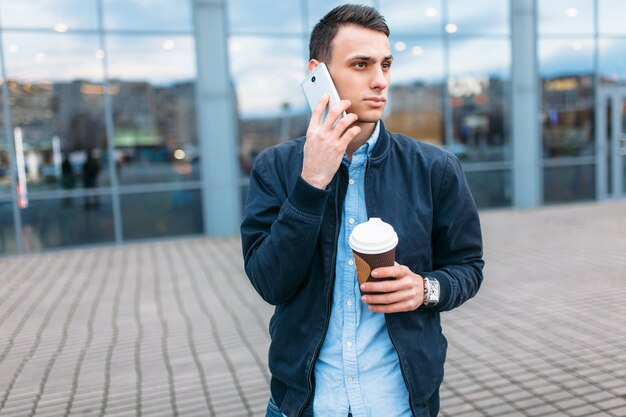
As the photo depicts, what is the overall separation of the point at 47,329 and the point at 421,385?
5.45 m

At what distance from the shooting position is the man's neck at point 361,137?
1.64 m

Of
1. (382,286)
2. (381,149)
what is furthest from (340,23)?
(382,286)

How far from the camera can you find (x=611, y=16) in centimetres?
1319

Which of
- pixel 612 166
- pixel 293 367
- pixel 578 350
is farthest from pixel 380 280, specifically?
pixel 612 166

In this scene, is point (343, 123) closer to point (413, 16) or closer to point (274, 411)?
point (274, 411)

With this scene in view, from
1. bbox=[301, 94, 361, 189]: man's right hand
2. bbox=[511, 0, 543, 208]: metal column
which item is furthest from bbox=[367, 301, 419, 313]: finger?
bbox=[511, 0, 543, 208]: metal column

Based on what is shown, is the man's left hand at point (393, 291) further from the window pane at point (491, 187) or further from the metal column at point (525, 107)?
the metal column at point (525, 107)

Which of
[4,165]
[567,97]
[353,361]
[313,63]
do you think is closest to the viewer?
[353,361]

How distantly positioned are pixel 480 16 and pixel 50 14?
29.6ft

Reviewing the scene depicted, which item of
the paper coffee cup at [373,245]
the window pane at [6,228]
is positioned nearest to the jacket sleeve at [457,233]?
the paper coffee cup at [373,245]

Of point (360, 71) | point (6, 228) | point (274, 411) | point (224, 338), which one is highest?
point (360, 71)

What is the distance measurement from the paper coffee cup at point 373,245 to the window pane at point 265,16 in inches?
412

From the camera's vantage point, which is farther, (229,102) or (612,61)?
(612,61)

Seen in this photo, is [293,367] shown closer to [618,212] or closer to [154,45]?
[154,45]
